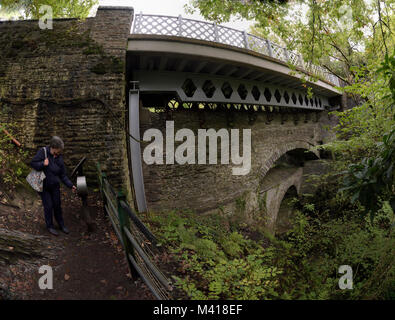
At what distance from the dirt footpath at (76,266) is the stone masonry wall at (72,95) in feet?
4.98

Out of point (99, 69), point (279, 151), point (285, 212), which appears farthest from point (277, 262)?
point (285, 212)

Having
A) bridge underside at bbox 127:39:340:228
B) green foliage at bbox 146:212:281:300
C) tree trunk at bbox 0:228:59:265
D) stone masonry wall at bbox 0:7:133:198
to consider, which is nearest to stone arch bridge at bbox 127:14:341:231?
bridge underside at bbox 127:39:340:228

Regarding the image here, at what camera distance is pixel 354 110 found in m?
5.73

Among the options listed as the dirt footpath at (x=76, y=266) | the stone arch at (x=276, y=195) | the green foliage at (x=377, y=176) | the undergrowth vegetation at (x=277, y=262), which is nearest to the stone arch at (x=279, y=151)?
the stone arch at (x=276, y=195)

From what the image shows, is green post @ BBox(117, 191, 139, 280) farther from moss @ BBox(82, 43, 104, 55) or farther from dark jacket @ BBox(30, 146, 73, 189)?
moss @ BBox(82, 43, 104, 55)

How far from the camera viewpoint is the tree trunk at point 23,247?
9.45 ft

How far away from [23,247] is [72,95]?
367cm

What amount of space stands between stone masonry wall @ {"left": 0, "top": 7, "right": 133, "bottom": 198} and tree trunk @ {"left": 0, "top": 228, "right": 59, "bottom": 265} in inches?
80.7

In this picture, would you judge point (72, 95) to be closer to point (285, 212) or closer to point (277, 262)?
point (277, 262)

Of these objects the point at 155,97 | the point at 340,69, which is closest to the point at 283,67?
the point at 155,97

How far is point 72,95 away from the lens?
17.7 ft

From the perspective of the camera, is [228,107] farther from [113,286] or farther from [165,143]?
[113,286]

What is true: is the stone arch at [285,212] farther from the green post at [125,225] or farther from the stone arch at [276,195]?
the green post at [125,225]
